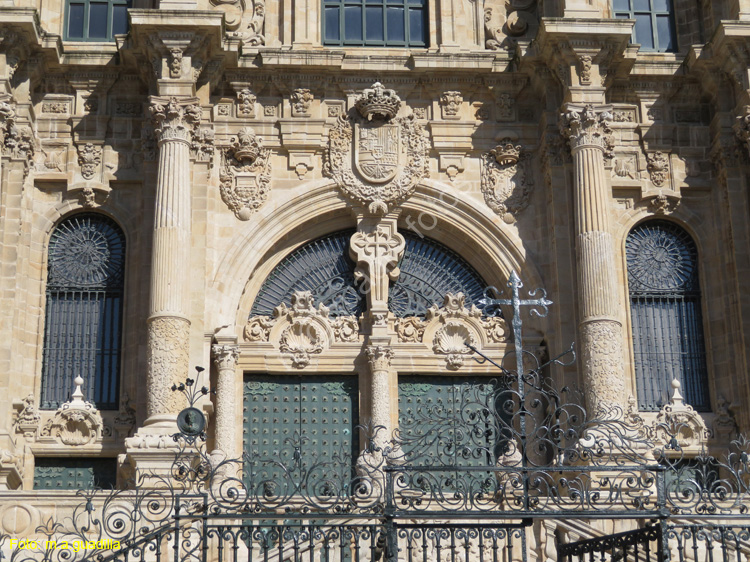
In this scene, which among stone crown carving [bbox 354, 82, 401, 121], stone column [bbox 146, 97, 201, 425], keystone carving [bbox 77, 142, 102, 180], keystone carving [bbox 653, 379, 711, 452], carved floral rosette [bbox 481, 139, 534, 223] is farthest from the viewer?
carved floral rosette [bbox 481, 139, 534, 223]

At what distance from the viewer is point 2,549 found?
15.8 metres

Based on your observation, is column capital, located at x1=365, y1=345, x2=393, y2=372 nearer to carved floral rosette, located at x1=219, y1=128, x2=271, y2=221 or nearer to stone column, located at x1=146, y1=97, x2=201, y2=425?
carved floral rosette, located at x1=219, y1=128, x2=271, y2=221

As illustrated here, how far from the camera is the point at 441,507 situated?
47.2 feet

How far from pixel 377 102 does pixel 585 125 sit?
12.2ft

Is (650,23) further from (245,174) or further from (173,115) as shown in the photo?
(173,115)

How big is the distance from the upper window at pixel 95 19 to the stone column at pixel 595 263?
832 cm

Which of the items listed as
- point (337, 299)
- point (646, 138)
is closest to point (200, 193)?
point (337, 299)

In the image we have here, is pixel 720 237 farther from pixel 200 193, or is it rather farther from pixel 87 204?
pixel 87 204

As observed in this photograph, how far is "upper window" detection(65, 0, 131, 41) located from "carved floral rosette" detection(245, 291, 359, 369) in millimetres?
5985

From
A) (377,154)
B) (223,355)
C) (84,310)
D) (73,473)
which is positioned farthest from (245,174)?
(73,473)

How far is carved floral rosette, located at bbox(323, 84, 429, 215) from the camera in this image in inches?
894

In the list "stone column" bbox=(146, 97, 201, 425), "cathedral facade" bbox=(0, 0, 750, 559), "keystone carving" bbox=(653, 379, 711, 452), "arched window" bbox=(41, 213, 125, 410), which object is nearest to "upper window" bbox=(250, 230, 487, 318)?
"cathedral facade" bbox=(0, 0, 750, 559)

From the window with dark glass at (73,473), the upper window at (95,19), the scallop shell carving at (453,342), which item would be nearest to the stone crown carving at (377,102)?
the scallop shell carving at (453,342)

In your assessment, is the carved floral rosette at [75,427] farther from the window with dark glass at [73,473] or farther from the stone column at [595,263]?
the stone column at [595,263]
